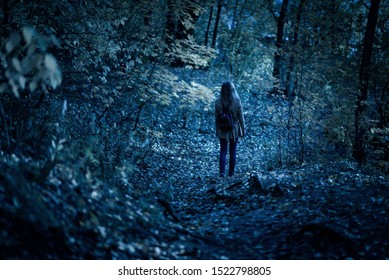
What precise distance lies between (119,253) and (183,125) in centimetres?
1143

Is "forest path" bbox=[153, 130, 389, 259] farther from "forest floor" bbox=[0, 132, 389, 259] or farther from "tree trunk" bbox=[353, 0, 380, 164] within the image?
"tree trunk" bbox=[353, 0, 380, 164]

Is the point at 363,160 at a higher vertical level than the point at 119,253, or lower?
higher

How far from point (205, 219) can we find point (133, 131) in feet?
14.6

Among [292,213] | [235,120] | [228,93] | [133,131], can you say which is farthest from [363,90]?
[133,131]

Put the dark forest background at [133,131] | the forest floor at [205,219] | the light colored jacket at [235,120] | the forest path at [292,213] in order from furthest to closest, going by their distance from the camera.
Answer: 1. the light colored jacket at [235,120]
2. the forest path at [292,213]
3. the dark forest background at [133,131]
4. the forest floor at [205,219]

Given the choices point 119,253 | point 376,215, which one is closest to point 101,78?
point 119,253

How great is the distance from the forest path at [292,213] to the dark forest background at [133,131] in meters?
0.06

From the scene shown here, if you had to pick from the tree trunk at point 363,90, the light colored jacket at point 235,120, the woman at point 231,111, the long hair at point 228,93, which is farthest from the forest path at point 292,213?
the long hair at point 228,93

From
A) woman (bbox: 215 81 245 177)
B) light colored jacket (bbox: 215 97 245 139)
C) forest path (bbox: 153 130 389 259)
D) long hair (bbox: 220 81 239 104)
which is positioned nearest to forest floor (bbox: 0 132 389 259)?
forest path (bbox: 153 130 389 259)

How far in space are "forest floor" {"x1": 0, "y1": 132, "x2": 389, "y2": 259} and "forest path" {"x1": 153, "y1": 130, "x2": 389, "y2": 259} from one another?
1cm

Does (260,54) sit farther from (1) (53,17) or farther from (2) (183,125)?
(1) (53,17)

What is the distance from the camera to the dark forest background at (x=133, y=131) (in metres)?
3.43

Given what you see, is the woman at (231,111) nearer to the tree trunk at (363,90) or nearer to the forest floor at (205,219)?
the forest floor at (205,219)

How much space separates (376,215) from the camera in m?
4.98
